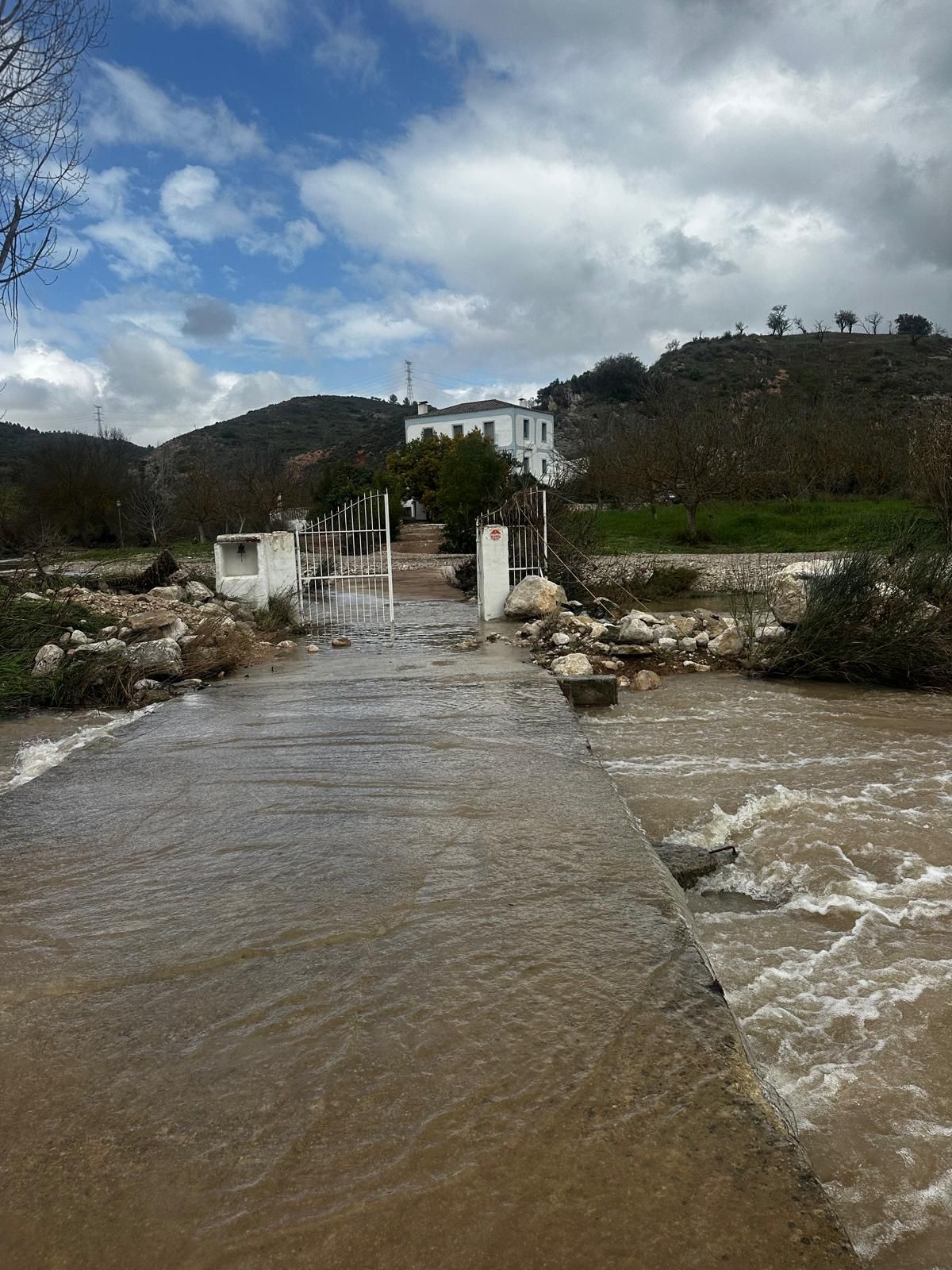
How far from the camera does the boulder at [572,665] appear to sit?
9.64 m

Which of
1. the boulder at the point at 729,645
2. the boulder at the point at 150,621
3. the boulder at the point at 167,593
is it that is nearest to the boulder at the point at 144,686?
the boulder at the point at 150,621

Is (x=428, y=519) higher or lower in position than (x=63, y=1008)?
higher

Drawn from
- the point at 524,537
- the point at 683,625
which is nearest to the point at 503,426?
the point at 524,537

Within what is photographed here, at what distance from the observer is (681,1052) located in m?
2.54

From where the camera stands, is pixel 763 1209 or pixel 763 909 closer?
pixel 763 1209

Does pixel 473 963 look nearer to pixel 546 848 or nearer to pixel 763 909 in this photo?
pixel 546 848

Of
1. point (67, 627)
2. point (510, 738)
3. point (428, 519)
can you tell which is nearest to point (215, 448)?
point (428, 519)

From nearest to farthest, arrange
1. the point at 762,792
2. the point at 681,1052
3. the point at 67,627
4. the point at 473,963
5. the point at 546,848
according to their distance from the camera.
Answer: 1. the point at 681,1052
2. the point at 473,963
3. the point at 546,848
4. the point at 762,792
5. the point at 67,627

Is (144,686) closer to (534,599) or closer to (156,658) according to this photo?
(156,658)

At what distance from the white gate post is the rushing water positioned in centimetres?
571

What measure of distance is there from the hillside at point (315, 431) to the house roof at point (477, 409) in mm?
5788

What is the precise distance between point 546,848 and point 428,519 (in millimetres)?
52839

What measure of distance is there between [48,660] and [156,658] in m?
1.11

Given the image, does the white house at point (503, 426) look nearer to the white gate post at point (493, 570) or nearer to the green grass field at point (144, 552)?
the green grass field at point (144, 552)
